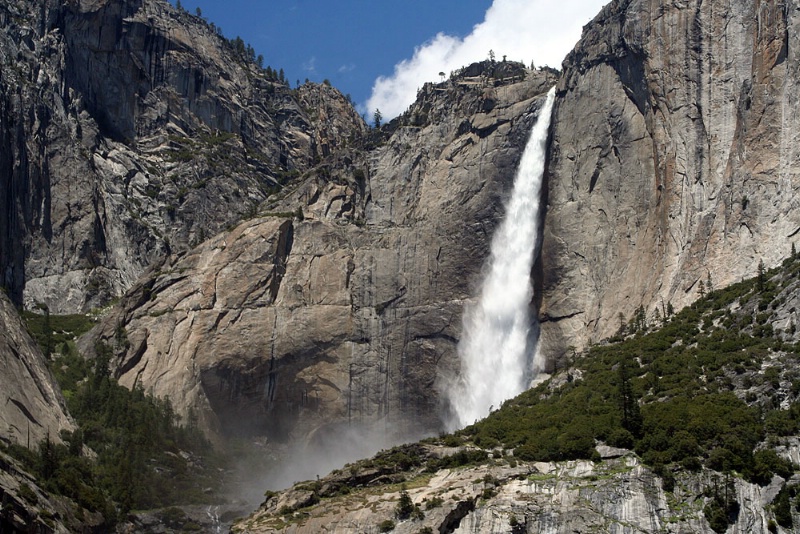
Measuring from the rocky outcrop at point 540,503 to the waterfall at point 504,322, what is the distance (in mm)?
30205

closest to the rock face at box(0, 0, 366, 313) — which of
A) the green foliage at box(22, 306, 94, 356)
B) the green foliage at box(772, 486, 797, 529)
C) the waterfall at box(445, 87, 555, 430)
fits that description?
the green foliage at box(22, 306, 94, 356)

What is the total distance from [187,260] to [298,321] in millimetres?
17034

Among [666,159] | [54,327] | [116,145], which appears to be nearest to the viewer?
[666,159]

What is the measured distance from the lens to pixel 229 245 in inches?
4653

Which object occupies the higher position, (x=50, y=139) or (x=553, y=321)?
(x=50, y=139)

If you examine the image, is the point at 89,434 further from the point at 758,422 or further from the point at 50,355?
the point at 758,422

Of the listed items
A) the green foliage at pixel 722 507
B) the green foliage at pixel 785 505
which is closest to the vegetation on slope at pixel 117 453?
the green foliage at pixel 722 507

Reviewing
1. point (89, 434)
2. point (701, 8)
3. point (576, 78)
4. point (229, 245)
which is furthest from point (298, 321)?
point (701, 8)

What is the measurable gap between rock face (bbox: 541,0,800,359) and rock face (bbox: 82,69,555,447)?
904cm

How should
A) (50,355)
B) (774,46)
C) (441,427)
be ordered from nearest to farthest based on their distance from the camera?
1. (774,46)
2. (441,427)
3. (50,355)

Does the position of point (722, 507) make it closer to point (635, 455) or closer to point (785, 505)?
point (785, 505)

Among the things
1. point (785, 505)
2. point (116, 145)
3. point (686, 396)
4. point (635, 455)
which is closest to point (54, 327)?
point (116, 145)

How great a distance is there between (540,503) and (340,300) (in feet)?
160

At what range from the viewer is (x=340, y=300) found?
11250 cm
